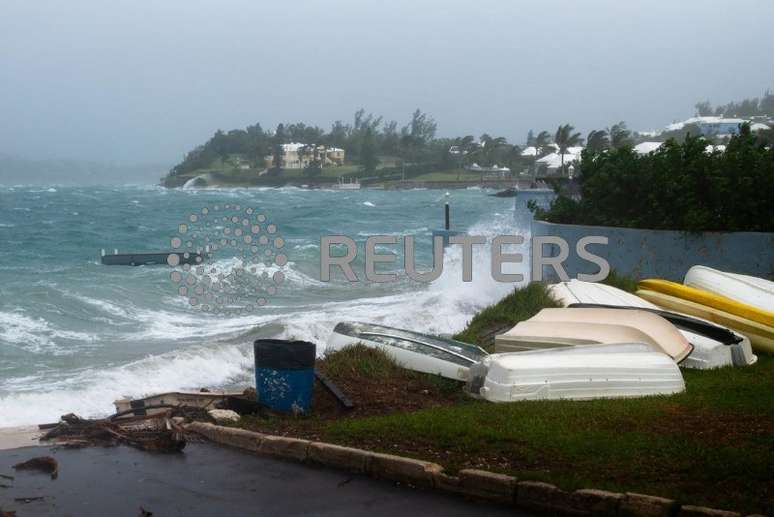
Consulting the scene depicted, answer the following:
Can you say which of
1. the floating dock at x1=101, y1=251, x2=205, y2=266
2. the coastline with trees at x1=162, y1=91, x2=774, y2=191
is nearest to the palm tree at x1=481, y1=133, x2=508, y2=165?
the coastline with trees at x1=162, y1=91, x2=774, y2=191

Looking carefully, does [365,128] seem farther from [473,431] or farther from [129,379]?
[473,431]

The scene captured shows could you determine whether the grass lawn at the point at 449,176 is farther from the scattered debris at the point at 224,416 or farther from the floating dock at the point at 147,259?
the scattered debris at the point at 224,416

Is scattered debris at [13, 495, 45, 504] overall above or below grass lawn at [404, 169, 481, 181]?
above

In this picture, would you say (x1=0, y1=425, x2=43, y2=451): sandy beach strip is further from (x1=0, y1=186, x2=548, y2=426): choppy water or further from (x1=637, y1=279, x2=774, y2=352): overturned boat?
(x1=637, y1=279, x2=774, y2=352): overturned boat

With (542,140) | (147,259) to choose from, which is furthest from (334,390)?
(542,140)

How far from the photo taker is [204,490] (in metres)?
7.19

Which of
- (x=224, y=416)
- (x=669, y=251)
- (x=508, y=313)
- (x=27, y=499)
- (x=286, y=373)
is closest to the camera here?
→ (x=27, y=499)

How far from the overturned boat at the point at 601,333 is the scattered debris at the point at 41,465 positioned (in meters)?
5.84

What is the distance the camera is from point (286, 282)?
104 feet

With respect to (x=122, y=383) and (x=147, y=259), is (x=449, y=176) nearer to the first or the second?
(x=147, y=259)

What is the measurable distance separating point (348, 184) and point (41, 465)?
66857 millimetres

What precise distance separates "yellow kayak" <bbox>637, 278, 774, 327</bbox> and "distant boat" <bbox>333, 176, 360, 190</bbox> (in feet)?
188

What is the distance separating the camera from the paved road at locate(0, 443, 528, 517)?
664 centimetres

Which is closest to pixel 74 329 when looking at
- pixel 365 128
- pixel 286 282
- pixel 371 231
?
pixel 286 282
